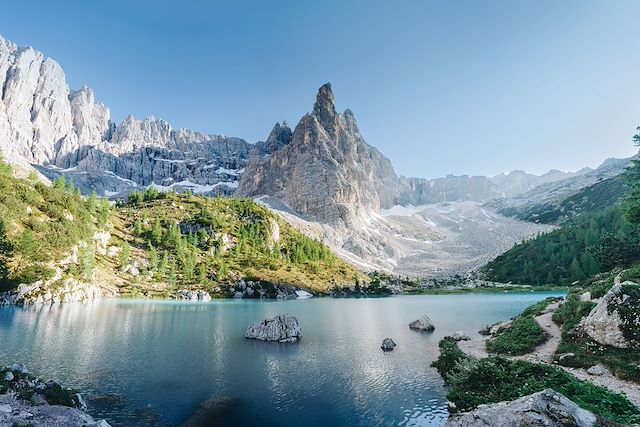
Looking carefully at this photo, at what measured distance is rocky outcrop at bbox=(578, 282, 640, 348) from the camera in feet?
101

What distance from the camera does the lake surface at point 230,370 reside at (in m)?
29.3

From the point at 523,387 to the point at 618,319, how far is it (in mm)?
13588

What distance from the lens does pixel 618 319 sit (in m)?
32.1

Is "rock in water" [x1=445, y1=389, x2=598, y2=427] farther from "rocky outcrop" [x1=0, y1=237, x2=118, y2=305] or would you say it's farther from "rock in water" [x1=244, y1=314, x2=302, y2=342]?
"rocky outcrop" [x1=0, y1=237, x2=118, y2=305]

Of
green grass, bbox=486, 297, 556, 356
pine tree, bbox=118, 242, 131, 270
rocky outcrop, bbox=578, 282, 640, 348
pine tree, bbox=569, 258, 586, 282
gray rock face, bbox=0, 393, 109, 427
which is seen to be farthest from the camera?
pine tree, bbox=569, 258, 586, 282

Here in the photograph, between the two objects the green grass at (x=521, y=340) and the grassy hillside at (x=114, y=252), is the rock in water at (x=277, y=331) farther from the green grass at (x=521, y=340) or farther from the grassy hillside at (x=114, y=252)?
the grassy hillside at (x=114, y=252)

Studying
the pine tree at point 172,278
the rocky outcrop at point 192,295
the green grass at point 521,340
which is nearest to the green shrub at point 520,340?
the green grass at point 521,340

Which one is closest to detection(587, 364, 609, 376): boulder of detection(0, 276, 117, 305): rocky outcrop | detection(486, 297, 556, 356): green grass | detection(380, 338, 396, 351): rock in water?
detection(486, 297, 556, 356): green grass

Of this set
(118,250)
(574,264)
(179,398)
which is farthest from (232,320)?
(574,264)

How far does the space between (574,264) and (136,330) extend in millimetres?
195397

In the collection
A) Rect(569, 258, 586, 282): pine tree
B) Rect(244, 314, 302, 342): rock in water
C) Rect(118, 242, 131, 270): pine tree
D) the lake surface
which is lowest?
the lake surface

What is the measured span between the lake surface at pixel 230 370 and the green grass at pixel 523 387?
262cm

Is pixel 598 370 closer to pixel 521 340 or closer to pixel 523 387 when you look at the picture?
pixel 523 387

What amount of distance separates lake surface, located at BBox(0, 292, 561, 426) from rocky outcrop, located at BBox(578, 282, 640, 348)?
15.2m
